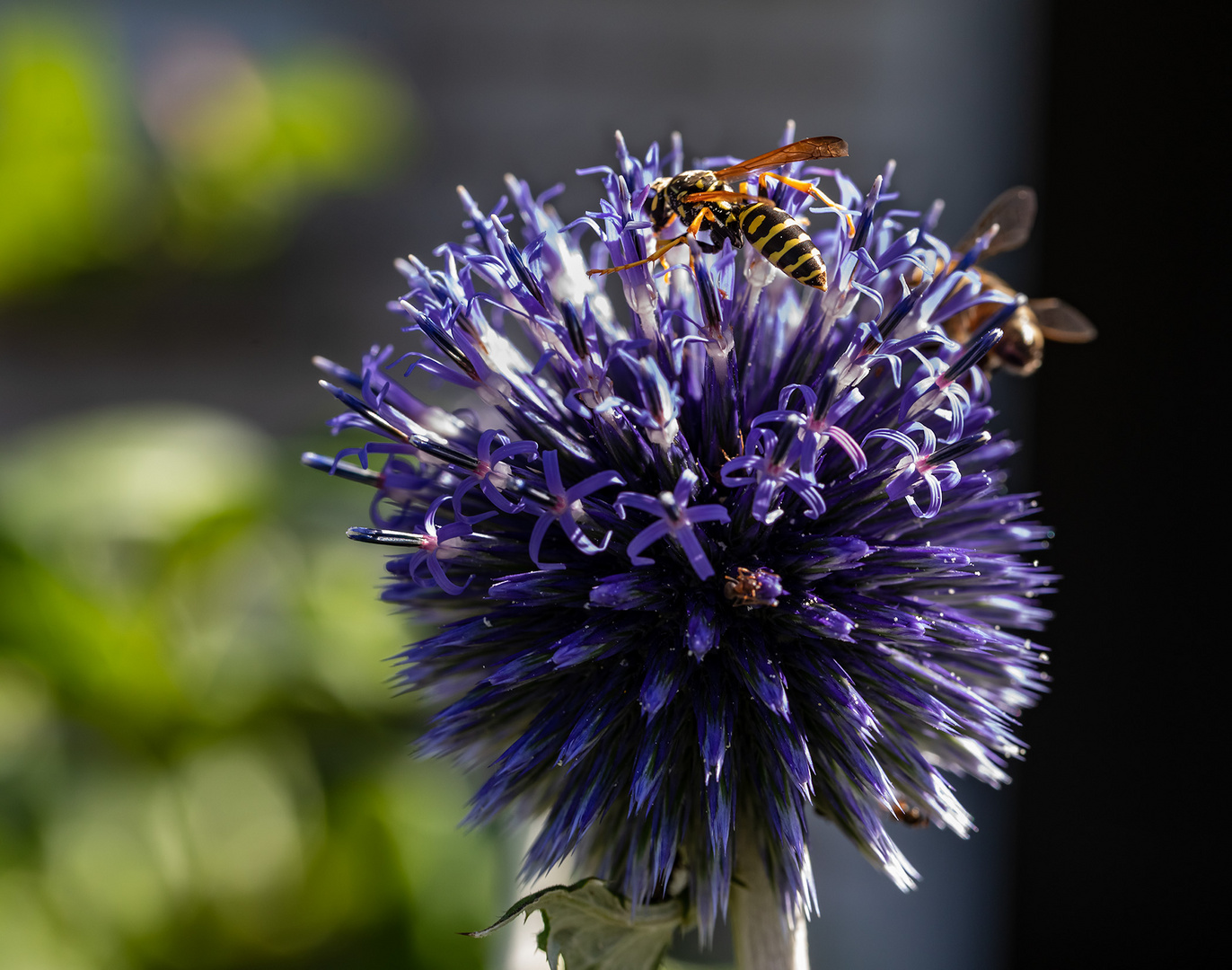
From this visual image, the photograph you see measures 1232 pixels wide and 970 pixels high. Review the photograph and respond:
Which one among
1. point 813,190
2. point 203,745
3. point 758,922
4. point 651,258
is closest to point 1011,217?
point 813,190

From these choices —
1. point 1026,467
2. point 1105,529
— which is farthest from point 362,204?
point 1105,529

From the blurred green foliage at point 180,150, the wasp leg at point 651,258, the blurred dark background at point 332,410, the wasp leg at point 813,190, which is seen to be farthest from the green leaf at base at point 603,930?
the blurred green foliage at point 180,150

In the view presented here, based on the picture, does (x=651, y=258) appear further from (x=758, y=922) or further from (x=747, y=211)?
(x=758, y=922)

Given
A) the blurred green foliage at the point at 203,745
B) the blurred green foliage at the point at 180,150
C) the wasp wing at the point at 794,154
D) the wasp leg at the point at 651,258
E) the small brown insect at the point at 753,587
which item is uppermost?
the blurred green foliage at the point at 180,150

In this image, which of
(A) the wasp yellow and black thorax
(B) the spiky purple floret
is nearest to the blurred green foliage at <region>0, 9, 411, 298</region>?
(B) the spiky purple floret

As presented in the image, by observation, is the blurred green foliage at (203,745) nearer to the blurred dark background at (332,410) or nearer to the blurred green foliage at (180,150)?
the blurred dark background at (332,410)

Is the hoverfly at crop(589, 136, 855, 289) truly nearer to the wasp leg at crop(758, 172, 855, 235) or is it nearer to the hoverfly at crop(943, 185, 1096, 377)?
the wasp leg at crop(758, 172, 855, 235)
